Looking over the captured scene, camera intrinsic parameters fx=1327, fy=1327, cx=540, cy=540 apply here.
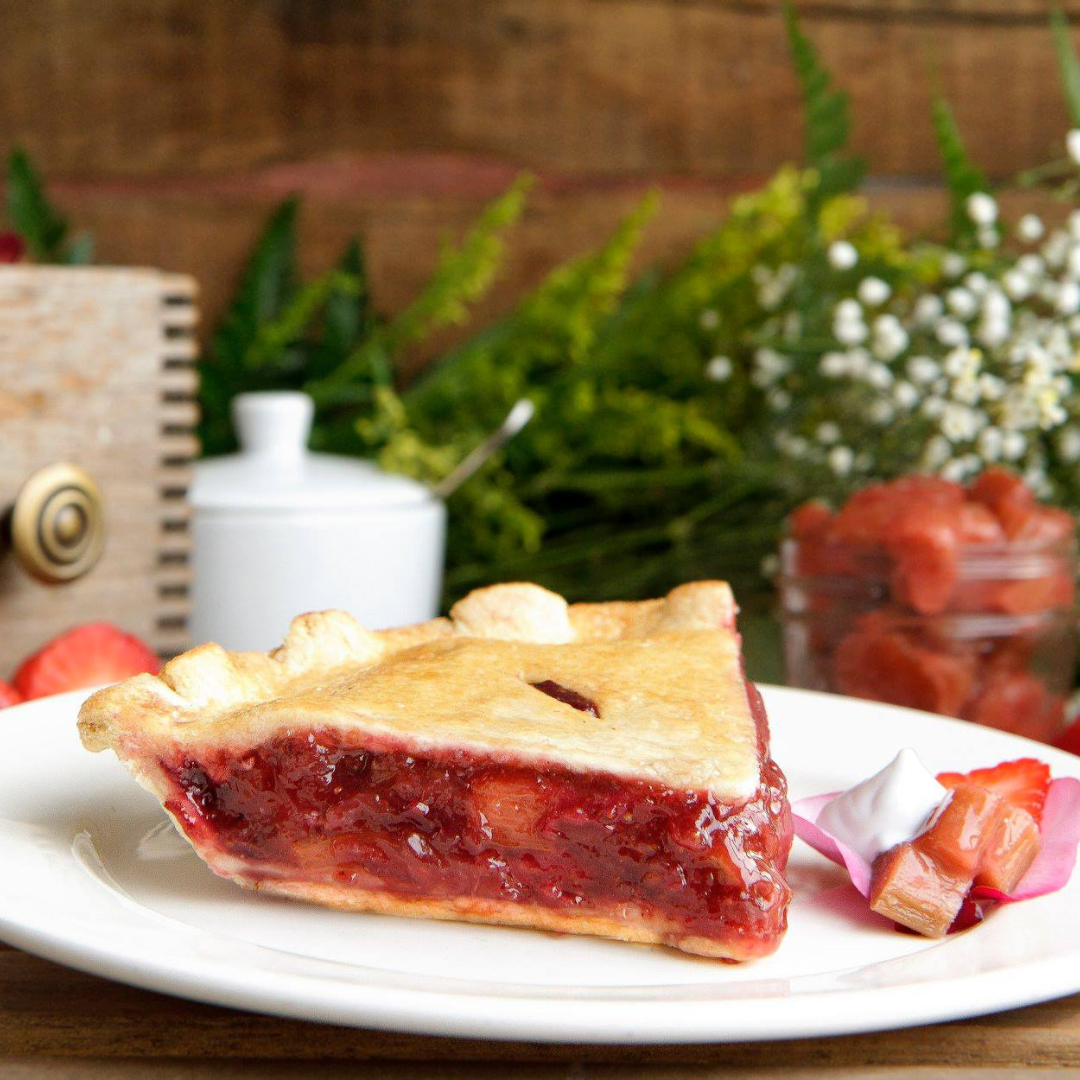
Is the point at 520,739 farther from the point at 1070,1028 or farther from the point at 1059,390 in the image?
the point at 1059,390

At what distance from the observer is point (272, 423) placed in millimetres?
2002

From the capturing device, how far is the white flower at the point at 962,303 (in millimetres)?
2035

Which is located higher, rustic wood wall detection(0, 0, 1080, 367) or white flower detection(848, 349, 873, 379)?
rustic wood wall detection(0, 0, 1080, 367)

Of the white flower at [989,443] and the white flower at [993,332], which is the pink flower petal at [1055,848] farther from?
the white flower at [993,332]

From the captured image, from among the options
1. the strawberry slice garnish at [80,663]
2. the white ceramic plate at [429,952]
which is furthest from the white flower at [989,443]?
the strawberry slice garnish at [80,663]

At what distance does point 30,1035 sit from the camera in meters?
0.80

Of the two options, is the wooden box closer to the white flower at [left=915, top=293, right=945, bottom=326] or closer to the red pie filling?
the red pie filling

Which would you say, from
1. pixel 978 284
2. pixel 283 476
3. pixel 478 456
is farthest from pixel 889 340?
pixel 283 476

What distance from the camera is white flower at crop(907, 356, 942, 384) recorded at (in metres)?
2.02

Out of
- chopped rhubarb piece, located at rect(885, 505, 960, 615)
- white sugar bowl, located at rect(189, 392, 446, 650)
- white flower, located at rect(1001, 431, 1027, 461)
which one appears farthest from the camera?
white flower, located at rect(1001, 431, 1027, 461)

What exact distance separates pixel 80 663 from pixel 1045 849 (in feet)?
3.43

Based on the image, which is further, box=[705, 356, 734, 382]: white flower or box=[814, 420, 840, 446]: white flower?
box=[705, 356, 734, 382]: white flower

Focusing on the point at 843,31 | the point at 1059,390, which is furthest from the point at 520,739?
the point at 843,31

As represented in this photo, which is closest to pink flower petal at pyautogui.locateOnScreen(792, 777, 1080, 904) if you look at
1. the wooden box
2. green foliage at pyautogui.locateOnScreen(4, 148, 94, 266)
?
the wooden box
